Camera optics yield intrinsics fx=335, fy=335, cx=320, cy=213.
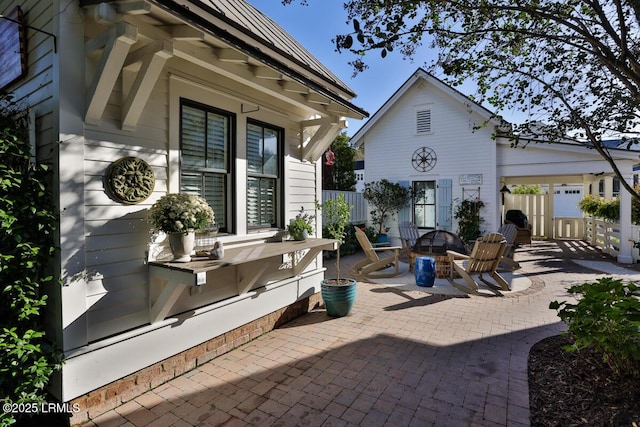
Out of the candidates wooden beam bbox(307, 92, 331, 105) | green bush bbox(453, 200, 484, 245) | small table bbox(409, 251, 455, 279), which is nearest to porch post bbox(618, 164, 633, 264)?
green bush bbox(453, 200, 484, 245)

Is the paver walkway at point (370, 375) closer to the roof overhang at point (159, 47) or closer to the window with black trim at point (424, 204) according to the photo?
the roof overhang at point (159, 47)

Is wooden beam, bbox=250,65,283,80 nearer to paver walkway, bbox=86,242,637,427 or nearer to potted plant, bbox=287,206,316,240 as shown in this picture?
potted plant, bbox=287,206,316,240

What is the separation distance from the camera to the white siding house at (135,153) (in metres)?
2.53

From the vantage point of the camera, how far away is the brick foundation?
265 centimetres

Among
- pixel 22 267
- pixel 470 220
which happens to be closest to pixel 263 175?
pixel 22 267

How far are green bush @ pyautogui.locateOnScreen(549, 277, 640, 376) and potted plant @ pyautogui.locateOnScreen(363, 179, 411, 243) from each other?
8944 millimetres

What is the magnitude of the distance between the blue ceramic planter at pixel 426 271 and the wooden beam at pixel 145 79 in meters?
5.51

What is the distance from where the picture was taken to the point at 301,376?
3.31 metres

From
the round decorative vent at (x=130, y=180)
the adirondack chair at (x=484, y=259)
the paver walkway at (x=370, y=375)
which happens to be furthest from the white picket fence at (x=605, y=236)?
the round decorative vent at (x=130, y=180)

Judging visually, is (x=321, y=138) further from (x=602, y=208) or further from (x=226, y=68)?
(x=602, y=208)

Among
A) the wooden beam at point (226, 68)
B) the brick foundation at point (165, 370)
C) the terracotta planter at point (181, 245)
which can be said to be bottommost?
the brick foundation at point (165, 370)

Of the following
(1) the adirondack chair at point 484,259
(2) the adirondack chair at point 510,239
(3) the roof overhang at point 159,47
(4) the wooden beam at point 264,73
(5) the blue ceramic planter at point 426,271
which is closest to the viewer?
(3) the roof overhang at point 159,47

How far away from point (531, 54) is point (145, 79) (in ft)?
14.2

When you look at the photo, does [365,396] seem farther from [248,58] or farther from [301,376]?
[248,58]
